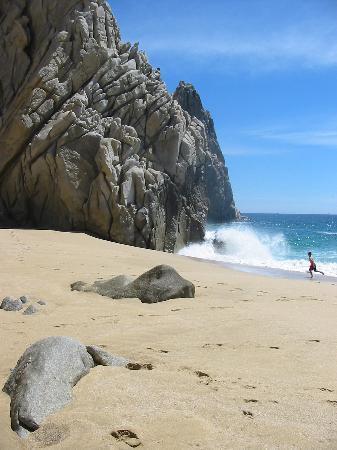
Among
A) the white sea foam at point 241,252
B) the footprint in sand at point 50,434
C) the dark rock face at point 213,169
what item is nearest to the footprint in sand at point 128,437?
the footprint in sand at point 50,434

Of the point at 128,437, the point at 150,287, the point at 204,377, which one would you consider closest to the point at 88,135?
the point at 150,287

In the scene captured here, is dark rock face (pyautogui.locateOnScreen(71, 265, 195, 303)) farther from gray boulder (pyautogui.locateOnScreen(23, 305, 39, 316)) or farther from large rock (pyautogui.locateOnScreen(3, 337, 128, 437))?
large rock (pyautogui.locateOnScreen(3, 337, 128, 437))

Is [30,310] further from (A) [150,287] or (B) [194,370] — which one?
(B) [194,370]

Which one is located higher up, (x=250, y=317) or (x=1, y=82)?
(x=1, y=82)

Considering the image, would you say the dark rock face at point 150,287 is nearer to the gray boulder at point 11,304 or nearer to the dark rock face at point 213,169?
the gray boulder at point 11,304

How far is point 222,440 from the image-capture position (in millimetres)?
3191

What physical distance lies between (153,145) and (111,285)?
19.2 metres

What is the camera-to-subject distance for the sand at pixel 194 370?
3.29m

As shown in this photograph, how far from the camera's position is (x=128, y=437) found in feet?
10.7

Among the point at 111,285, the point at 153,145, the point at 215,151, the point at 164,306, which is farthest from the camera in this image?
the point at 215,151

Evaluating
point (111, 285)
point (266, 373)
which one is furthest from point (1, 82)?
point (266, 373)

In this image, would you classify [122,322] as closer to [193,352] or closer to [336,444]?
[193,352]

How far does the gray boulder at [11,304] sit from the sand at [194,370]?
0.22 metres

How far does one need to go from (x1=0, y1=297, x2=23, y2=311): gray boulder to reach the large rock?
2981 mm
